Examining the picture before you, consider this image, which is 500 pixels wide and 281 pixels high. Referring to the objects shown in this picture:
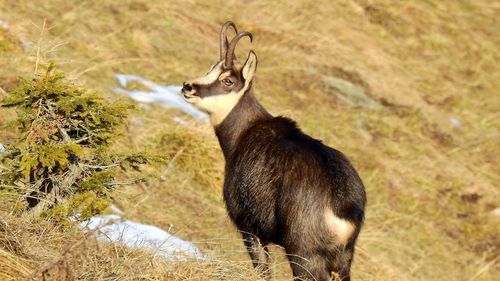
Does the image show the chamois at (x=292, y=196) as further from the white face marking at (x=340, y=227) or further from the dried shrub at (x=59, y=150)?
the dried shrub at (x=59, y=150)

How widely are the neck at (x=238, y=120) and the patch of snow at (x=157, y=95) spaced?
285 centimetres

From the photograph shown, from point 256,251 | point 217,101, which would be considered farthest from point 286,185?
point 217,101

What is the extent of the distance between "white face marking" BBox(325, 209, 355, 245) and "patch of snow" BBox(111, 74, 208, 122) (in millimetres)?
4496

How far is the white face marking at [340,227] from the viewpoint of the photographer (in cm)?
544

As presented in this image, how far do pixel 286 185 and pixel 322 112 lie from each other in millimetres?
6608

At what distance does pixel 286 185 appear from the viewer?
18.8 feet

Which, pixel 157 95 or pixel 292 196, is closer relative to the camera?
pixel 292 196

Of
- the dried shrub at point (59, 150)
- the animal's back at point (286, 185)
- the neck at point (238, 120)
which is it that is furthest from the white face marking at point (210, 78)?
the dried shrub at point (59, 150)

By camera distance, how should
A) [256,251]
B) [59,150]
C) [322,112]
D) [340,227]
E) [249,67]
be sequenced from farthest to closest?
[322,112]
[249,67]
[256,251]
[340,227]
[59,150]

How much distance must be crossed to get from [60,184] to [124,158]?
46cm

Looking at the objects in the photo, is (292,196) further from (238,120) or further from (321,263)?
(238,120)

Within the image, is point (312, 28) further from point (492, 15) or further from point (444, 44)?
point (492, 15)

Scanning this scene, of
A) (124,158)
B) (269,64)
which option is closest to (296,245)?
(124,158)

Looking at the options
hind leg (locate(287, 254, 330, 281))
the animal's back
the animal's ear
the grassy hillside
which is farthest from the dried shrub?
the animal's ear
